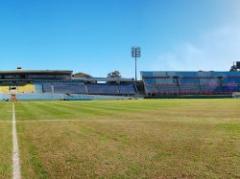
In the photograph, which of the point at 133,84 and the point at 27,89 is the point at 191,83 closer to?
the point at 133,84

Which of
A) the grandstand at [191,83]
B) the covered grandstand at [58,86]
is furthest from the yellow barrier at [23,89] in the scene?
the grandstand at [191,83]

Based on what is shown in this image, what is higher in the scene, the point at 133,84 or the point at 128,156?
the point at 133,84

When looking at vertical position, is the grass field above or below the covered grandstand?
below

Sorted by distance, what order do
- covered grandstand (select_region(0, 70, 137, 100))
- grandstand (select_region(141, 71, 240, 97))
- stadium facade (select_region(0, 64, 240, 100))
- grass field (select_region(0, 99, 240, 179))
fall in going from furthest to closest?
1. grandstand (select_region(141, 71, 240, 97))
2. stadium facade (select_region(0, 64, 240, 100))
3. covered grandstand (select_region(0, 70, 137, 100))
4. grass field (select_region(0, 99, 240, 179))

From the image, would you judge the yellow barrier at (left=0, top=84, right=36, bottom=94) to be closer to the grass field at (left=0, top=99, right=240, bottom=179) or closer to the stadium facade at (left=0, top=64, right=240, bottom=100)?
the stadium facade at (left=0, top=64, right=240, bottom=100)

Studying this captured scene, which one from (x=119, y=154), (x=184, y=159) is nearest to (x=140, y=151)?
(x=119, y=154)

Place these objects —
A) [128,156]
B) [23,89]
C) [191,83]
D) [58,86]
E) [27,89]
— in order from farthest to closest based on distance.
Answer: [191,83] → [58,86] → [27,89] → [23,89] → [128,156]

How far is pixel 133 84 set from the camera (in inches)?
4523

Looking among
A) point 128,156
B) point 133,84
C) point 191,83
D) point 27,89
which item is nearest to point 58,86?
point 27,89

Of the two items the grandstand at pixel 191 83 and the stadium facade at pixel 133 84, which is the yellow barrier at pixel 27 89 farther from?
the grandstand at pixel 191 83

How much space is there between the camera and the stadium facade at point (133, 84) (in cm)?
10306

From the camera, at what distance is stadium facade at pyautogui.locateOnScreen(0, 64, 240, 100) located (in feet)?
338

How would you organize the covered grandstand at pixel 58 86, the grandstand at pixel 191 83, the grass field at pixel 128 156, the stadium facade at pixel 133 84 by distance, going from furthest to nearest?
the grandstand at pixel 191 83, the stadium facade at pixel 133 84, the covered grandstand at pixel 58 86, the grass field at pixel 128 156

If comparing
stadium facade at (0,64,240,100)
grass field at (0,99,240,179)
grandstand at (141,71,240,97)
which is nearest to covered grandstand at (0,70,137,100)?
stadium facade at (0,64,240,100)
